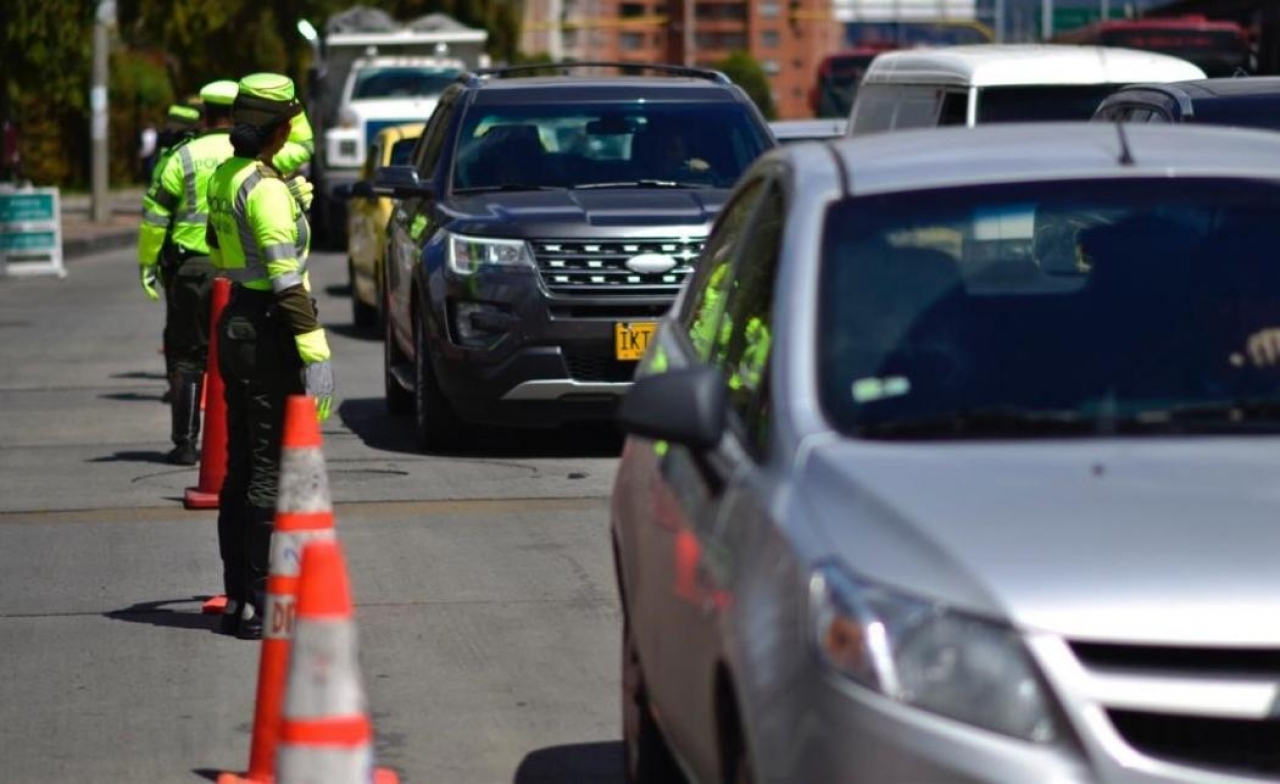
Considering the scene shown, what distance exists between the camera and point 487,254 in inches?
522

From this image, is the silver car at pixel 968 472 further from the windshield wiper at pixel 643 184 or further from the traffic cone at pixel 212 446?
the windshield wiper at pixel 643 184

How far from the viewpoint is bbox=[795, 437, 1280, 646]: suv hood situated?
4.04 m

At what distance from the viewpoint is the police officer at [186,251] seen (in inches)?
513

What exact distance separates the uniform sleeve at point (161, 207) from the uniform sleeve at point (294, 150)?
276 cm

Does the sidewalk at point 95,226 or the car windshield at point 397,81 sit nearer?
the car windshield at point 397,81

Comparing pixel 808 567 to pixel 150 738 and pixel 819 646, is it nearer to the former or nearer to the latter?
pixel 819 646

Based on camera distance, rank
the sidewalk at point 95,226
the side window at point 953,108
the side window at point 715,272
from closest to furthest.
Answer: the side window at point 715,272, the side window at point 953,108, the sidewalk at point 95,226

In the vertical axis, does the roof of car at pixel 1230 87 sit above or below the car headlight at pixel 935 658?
above

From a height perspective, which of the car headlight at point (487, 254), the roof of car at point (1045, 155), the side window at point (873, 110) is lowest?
the car headlight at point (487, 254)

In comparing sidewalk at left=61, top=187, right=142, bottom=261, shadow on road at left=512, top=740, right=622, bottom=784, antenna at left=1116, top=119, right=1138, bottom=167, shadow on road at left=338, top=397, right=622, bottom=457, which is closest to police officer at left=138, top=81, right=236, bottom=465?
shadow on road at left=338, top=397, right=622, bottom=457

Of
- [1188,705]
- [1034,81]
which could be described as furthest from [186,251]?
[1188,705]

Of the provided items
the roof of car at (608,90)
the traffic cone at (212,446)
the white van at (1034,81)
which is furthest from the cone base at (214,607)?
the white van at (1034,81)

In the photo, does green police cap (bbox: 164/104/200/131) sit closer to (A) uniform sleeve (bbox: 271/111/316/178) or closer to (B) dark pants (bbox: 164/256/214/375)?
(B) dark pants (bbox: 164/256/214/375)

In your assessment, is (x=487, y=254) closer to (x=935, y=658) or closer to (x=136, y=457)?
(x=136, y=457)
